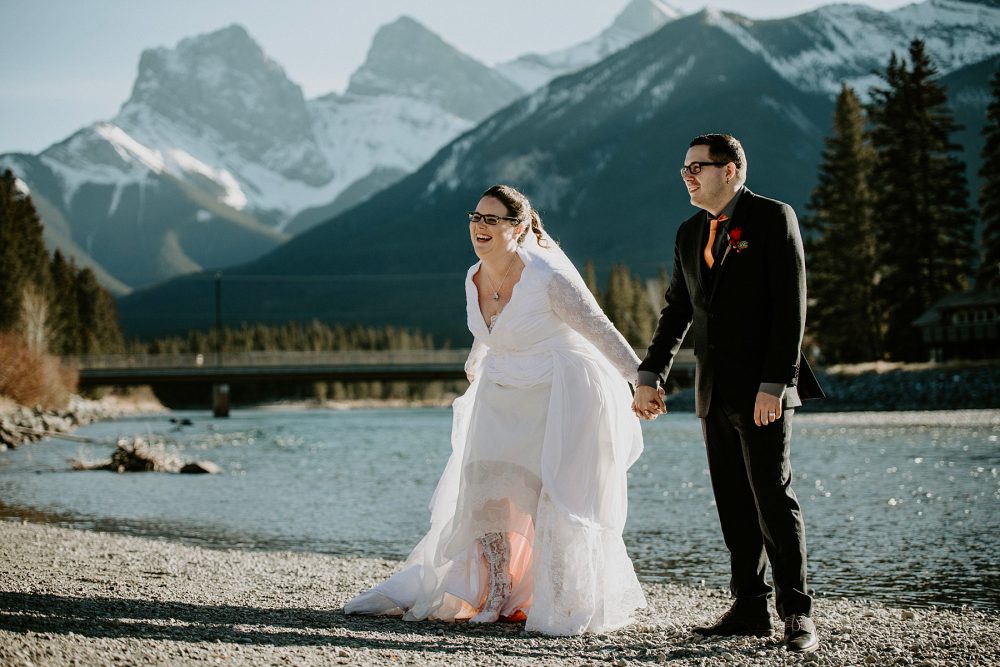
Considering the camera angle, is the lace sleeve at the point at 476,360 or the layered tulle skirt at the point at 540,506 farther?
the lace sleeve at the point at 476,360

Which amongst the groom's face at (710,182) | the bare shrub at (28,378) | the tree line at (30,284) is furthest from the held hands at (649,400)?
the tree line at (30,284)

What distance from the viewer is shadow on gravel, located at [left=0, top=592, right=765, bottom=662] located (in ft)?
20.2

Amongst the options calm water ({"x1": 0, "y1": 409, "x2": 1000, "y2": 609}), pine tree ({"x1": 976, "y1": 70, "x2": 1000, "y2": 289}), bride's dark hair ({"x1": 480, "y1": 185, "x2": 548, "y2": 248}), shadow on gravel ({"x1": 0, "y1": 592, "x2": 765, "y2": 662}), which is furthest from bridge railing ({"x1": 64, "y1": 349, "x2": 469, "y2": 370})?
bride's dark hair ({"x1": 480, "y1": 185, "x2": 548, "y2": 248})

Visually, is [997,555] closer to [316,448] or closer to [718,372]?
[718,372]

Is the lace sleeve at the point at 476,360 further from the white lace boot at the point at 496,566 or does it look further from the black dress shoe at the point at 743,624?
the black dress shoe at the point at 743,624

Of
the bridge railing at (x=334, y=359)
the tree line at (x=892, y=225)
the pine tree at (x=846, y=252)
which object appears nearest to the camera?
the tree line at (x=892, y=225)

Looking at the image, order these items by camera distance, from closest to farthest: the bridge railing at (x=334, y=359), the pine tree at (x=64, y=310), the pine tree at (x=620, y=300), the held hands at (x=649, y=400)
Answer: the held hands at (x=649, y=400), the bridge railing at (x=334, y=359), the pine tree at (x=64, y=310), the pine tree at (x=620, y=300)

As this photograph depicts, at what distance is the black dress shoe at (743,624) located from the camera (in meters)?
6.52

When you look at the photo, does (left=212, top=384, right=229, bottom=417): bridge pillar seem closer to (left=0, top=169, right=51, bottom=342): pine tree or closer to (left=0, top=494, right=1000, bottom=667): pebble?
(left=0, top=169, right=51, bottom=342): pine tree

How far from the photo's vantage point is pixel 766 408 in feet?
19.7

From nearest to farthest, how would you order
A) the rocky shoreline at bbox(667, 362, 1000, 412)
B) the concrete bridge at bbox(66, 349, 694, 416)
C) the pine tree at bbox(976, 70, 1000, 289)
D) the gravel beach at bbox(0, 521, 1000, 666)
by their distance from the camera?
the gravel beach at bbox(0, 521, 1000, 666) < the rocky shoreline at bbox(667, 362, 1000, 412) < the pine tree at bbox(976, 70, 1000, 289) < the concrete bridge at bbox(66, 349, 694, 416)

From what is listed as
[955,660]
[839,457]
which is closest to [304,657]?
[955,660]

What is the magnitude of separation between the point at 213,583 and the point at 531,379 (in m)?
3.77

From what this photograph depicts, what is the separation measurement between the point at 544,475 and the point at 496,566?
71 centimetres
